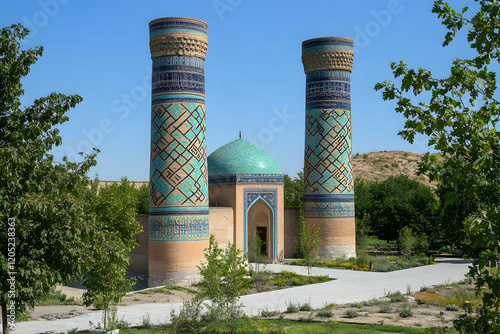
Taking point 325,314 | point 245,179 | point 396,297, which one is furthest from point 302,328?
point 245,179

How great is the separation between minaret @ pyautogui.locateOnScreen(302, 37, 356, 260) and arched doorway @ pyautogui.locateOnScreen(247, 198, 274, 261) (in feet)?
4.73

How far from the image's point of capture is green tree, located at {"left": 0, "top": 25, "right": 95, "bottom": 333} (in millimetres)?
5531

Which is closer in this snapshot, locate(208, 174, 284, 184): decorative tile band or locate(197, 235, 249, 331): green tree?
locate(197, 235, 249, 331): green tree

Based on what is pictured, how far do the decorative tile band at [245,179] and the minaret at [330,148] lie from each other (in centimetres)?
156

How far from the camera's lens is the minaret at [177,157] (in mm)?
14078

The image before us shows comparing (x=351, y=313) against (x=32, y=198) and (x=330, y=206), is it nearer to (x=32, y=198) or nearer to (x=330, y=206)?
(x=32, y=198)

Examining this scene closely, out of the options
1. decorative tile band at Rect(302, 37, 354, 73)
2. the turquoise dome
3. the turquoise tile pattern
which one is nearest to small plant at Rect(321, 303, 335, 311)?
the turquoise dome

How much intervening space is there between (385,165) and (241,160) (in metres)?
33.4

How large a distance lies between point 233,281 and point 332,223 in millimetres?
10783

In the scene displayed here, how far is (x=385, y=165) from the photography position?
162 feet

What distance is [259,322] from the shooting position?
891 cm

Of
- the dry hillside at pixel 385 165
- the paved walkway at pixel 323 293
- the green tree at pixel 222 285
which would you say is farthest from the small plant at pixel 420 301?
the dry hillside at pixel 385 165

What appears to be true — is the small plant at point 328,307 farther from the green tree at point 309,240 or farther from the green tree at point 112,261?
the green tree at point 309,240

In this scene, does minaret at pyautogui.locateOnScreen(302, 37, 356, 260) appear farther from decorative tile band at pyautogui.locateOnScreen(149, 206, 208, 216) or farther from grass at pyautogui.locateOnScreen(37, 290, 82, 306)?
grass at pyautogui.locateOnScreen(37, 290, 82, 306)
